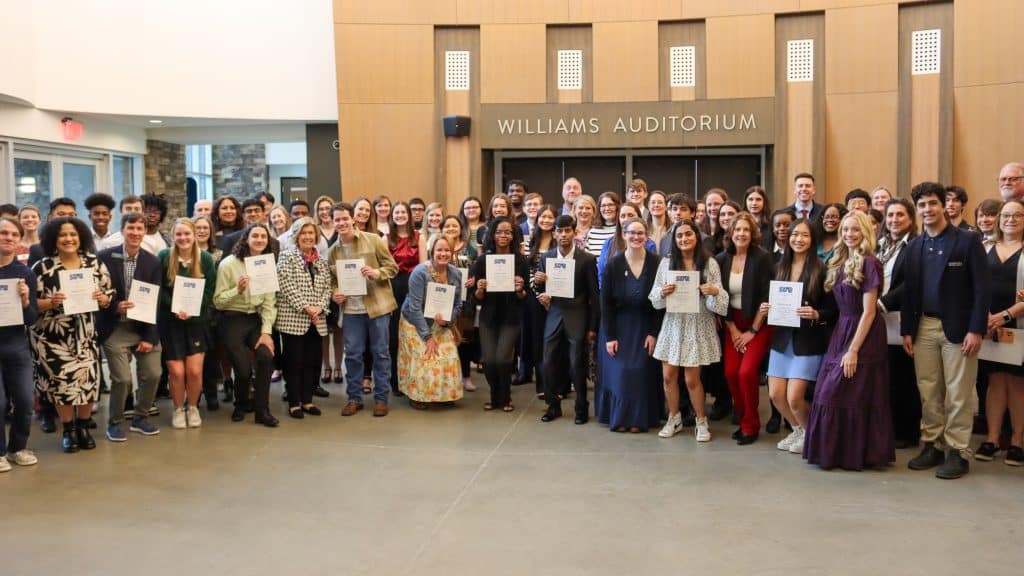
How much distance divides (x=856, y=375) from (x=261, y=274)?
4.28 meters

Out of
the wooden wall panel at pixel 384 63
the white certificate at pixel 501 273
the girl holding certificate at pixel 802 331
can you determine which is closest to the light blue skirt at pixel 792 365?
the girl holding certificate at pixel 802 331

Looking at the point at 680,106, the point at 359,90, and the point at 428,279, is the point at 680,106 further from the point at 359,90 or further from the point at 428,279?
the point at 428,279

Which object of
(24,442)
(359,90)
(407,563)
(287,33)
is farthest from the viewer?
(287,33)

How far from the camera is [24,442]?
5578 mm

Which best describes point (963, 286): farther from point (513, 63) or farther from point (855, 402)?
point (513, 63)

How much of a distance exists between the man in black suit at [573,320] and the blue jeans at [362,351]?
1.32 metres

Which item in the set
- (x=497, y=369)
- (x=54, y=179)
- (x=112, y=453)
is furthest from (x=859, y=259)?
(x=54, y=179)

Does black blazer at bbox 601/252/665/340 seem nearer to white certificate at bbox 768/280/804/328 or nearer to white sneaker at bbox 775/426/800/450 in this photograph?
white certificate at bbox 768/280/804/328

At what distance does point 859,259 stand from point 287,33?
982 cm

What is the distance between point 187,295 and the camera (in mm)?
6309

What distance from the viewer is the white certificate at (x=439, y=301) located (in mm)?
6879

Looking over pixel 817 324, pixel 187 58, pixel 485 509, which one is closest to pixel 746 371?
pixel 817 324

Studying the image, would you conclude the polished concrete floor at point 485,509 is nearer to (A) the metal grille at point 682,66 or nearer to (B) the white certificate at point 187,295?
(B) the white certificate at point 187,295

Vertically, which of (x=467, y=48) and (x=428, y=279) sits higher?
(x=467, y=48)
